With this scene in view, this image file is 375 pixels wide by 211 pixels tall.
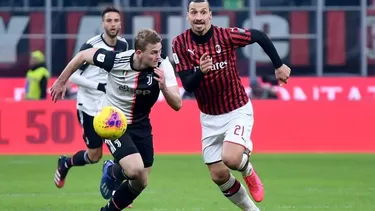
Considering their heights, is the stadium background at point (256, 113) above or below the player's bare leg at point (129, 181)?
below

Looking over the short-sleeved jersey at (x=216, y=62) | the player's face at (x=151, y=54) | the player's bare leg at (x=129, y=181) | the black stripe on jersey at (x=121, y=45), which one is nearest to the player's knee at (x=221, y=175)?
the short-sleeved jersey at (x=216, y=62)

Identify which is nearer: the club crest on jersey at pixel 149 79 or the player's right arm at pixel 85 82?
the club crest on jersey at pixel 149 79

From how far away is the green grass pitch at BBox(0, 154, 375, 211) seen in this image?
12547 mm

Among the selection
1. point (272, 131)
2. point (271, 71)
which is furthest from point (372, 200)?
point (271, 71)

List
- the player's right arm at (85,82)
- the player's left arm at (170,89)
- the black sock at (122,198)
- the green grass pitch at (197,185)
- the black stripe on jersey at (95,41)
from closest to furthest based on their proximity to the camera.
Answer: the player's left arm at (170,89) < the black sock at (122,198) < the green grass pitch at (197,185) < the black stripe on jersey at (95,41) < the player's right arm at (85,82)

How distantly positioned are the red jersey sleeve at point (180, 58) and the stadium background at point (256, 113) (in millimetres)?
1717

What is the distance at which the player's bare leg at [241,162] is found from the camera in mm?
11086

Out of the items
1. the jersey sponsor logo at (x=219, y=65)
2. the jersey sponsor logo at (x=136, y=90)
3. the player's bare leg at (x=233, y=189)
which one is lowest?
the player's bare leg at (x=233, y=189)

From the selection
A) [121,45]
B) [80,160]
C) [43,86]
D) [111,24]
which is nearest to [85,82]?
[121,45]

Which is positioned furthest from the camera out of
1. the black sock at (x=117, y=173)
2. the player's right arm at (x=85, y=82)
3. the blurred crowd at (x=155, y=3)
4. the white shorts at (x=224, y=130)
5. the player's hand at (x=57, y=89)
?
the blurred crowd at (x=155, y=3)

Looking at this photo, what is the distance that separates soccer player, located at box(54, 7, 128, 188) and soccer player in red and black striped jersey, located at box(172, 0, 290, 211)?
2.15 m

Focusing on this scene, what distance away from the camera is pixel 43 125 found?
2092 cm

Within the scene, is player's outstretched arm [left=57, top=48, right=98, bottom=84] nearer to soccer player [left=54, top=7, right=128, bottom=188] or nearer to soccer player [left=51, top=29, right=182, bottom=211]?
soccer player [left=51, top=29, right=182, bottom=211]

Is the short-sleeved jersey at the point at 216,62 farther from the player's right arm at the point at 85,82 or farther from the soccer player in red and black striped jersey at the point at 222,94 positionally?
the player's right arm at the point at 85,82
